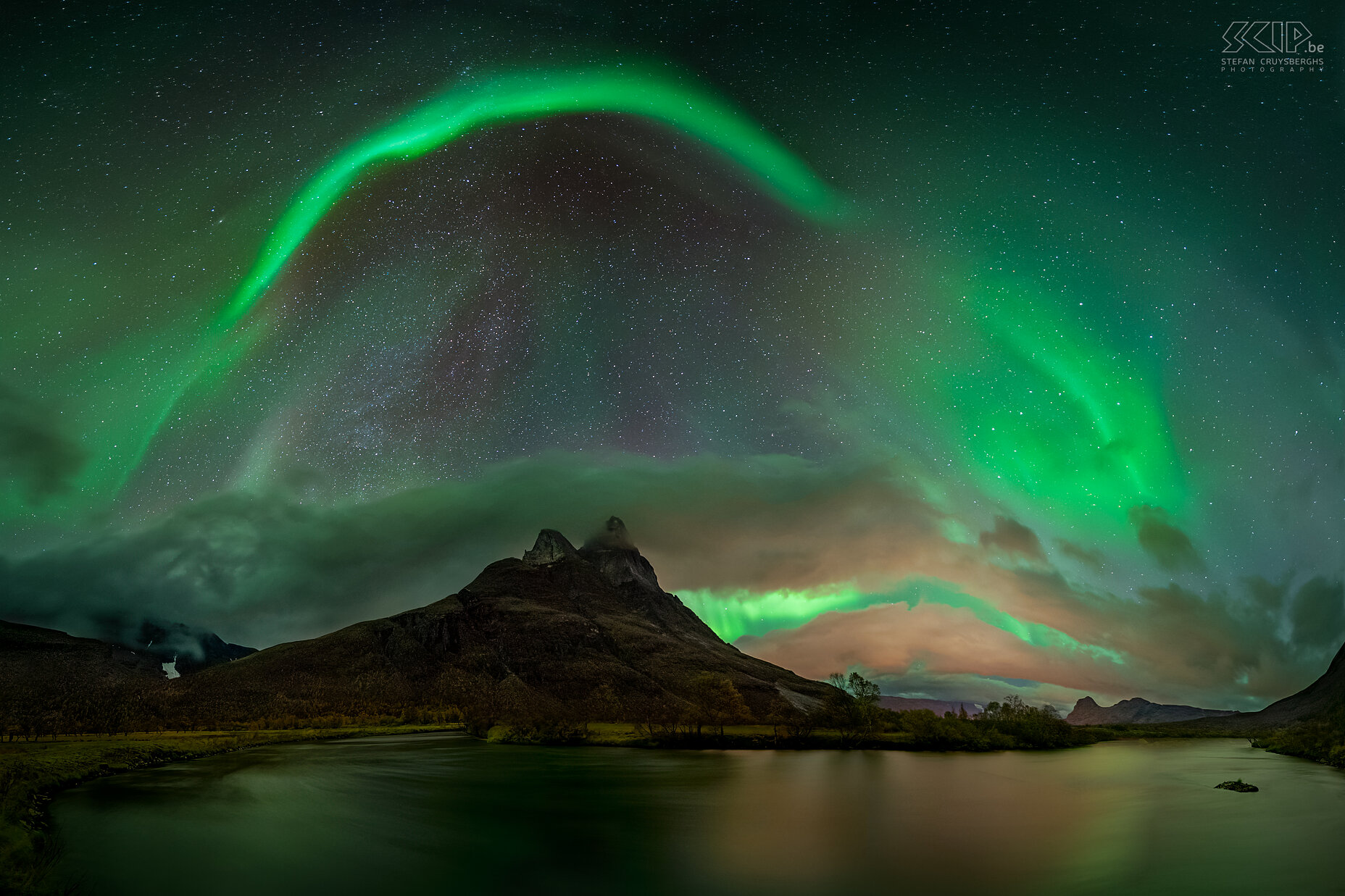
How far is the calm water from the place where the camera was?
38.5 m

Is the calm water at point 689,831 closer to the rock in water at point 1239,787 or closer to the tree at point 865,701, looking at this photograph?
the rock in water at point 1239,787

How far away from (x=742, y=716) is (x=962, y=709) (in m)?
57.6

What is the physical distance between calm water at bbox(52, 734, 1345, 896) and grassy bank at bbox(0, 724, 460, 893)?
2630 millimetres

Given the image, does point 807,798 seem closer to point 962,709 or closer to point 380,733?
point 962,709

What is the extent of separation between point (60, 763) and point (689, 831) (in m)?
75.6

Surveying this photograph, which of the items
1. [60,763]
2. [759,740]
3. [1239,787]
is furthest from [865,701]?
[60,763]

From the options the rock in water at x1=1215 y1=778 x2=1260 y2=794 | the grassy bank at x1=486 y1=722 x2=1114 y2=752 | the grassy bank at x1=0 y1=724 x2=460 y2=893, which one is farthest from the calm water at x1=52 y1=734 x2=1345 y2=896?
the grassy bank at x1=486 y1=722 x2=1114 y2=752

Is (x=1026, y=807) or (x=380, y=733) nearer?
(x=1026, y=807)

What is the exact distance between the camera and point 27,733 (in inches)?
5157

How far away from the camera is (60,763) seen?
266 feet

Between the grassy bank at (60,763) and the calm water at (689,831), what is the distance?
8.63 ft

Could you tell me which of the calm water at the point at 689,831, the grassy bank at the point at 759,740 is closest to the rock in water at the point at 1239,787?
the calm water at the point at 689,831

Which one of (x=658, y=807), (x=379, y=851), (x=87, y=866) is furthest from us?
(x=658, y=807)

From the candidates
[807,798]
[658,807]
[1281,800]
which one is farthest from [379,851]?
[1281,800]
